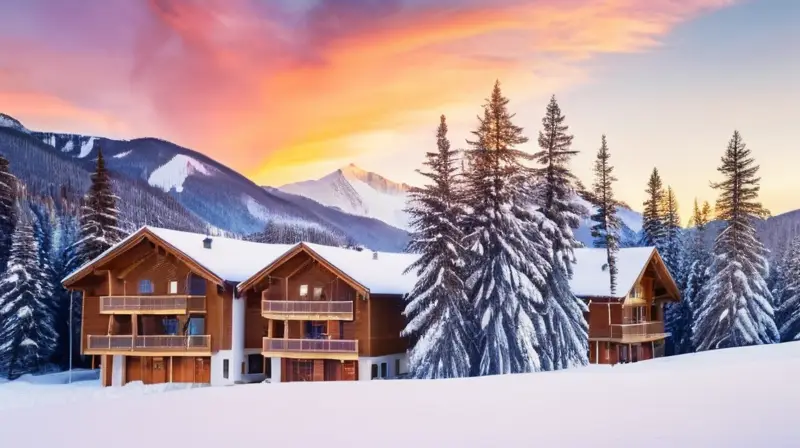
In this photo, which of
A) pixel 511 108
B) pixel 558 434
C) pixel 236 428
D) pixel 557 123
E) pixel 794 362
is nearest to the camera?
pixel 558 434

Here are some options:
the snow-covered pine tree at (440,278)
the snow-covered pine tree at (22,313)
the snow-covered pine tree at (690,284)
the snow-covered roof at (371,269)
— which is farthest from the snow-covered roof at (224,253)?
the snow-covered pine tree at (690,284)

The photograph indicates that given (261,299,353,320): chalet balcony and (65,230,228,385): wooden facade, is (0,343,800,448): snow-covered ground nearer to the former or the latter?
(261,299,353,320): chalet balcony

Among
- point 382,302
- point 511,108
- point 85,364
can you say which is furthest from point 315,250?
point 85,364

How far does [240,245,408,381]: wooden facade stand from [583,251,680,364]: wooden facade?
1402 centimetres

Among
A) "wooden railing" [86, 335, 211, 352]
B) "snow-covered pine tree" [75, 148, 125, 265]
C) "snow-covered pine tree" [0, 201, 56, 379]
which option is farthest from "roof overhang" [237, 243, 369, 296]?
"snow-covered pine tree" [0, 201, 56, 379]

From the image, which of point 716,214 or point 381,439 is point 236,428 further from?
point 716,214

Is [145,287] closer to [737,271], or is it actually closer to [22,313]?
[22,313]

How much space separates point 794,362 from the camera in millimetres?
20953

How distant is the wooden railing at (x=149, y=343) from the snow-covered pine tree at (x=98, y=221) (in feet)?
28.0

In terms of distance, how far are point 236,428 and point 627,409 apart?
22.8ft

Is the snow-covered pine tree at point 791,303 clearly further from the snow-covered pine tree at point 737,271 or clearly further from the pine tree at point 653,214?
the pine tree at point 653,214

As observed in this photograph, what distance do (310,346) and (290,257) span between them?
520 cm

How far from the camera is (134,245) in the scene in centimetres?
4791

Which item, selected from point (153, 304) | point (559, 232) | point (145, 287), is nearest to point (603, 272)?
point (559, 232)
